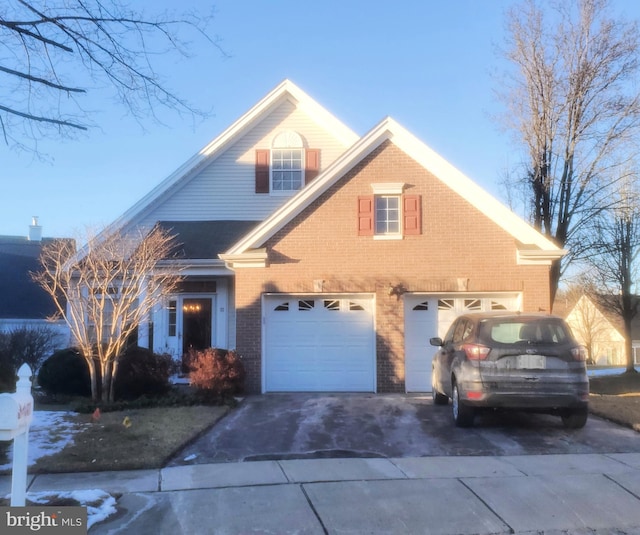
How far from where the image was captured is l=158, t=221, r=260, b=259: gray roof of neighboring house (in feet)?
49.5

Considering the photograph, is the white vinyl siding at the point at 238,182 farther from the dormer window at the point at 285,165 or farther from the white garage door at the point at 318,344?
the white garage door at the point at 318,344

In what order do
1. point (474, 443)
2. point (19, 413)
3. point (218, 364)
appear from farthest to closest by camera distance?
point (218, 364)
point (474, 443)
point (19, 413)

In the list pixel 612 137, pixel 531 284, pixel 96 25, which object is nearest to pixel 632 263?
pixel 612 137

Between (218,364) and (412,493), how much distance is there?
20.8 feet

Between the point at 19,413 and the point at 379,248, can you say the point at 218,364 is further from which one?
the point at 19,413

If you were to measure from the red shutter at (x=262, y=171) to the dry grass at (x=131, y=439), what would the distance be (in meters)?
7.79

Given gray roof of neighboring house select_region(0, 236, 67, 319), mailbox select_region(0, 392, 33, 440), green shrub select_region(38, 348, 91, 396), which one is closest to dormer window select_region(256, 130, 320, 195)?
green shrub select_region(38, 348, 91, 396)

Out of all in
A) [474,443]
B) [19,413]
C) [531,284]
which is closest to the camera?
[19,413]

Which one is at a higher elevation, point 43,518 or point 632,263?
point 632,263

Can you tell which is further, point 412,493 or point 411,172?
point 411,172

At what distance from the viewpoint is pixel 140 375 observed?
39.9 feet

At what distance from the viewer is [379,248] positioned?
13312 mm

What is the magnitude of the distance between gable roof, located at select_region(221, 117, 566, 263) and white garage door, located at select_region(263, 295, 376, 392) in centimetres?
148

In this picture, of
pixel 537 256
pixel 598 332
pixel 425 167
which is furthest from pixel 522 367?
pixel 598 332
